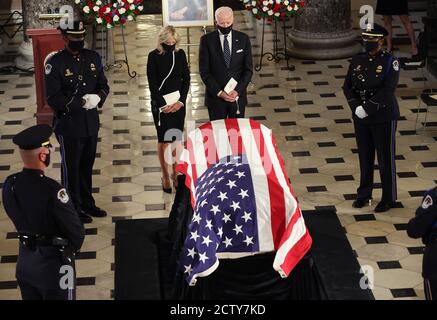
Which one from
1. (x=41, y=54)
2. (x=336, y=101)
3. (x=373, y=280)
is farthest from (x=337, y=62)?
(x=373, y=280)

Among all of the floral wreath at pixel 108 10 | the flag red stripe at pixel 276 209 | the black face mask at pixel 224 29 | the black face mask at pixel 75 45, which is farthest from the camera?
the floral wreath at pixel 108 10

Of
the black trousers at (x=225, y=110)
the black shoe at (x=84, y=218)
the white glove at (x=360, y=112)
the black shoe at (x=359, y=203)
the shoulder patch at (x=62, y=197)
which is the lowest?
the black shoe at (x=84, y=218)

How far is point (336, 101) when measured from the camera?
12.5m

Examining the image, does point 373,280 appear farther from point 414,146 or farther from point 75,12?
point 75,12

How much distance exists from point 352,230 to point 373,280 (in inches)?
37.7

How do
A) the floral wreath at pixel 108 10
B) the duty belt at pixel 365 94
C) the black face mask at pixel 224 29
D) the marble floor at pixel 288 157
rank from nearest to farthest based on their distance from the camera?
the marble floor at pixel 288 157 → the duty belt at pixel 365 94 → the black face mask at pixel 224 29 → the floral wreath at pixel 108 10

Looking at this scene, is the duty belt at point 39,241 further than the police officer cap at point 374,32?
No

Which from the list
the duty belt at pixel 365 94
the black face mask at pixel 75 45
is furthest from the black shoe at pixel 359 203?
the black face mask at pixel 75 45

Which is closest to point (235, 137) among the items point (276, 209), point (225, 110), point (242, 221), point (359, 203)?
point (276, 209)

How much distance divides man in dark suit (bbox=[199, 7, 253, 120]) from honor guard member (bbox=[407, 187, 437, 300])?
11.1 ft

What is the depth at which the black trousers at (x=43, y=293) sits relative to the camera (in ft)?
21.2

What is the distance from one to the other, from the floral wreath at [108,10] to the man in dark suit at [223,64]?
3480mm

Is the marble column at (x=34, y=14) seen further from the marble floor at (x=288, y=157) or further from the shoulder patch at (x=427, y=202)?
the shoulder patch at (x=427, y=202)
